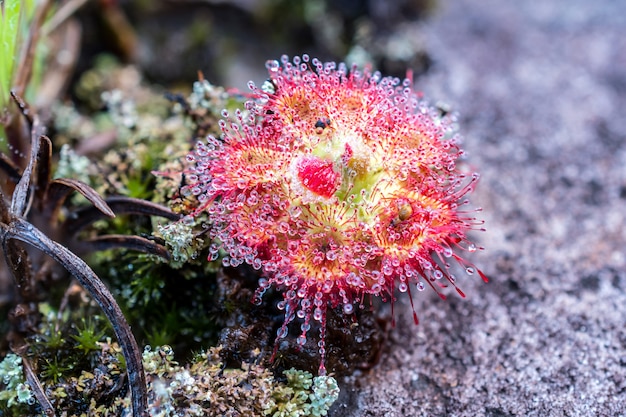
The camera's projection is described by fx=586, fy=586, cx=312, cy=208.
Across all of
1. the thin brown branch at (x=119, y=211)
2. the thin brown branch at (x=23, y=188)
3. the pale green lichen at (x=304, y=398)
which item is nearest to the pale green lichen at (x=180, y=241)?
the thin brown branch at (x=119, y=211)

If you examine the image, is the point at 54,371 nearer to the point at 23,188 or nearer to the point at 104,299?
the point at 104,299

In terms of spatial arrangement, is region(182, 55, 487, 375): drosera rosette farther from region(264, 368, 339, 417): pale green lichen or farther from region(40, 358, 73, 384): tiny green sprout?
region(40, 358, 73, 384): tiny green sprout

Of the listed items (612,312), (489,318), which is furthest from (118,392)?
(612,312)

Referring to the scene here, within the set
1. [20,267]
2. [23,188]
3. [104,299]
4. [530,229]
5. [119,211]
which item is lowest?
[104,299]

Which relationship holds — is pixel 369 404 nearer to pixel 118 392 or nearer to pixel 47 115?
pixel 118 392

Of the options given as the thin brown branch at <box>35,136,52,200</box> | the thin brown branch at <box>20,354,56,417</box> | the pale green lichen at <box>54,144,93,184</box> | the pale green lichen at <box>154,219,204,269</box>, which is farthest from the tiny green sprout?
the pale green lichen at <box>54,144,93,184</box>

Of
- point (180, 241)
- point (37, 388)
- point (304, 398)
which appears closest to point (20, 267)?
point (37, 388)
